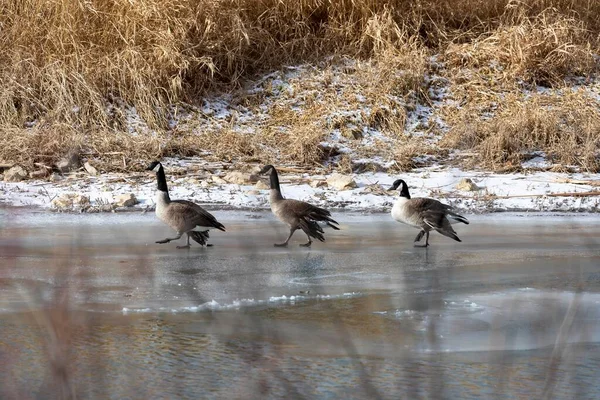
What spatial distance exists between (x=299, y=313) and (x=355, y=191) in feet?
17.6

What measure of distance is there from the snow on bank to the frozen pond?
3.25 feet

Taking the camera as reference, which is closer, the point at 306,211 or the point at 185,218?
the point at 185,218

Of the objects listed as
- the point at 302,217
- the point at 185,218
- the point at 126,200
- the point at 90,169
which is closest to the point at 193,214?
the point at 185,218

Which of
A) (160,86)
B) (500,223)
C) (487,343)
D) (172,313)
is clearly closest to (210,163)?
(160,86)

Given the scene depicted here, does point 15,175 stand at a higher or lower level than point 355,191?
higher

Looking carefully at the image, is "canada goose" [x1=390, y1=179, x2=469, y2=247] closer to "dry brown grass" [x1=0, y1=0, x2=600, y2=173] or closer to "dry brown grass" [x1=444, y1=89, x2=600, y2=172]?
"dry brown grass" [x1=444, y1=89, x2=600, y2=172]

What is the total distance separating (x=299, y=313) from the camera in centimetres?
598

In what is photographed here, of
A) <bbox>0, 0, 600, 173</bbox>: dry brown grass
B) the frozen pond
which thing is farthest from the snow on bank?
the frozen pond

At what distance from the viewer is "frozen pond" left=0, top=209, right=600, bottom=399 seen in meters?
4.44

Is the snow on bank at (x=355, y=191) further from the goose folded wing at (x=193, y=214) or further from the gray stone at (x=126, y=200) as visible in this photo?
the goose folded wing at (x=193, y=214)

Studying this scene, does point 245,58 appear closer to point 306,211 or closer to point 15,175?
point 15,175

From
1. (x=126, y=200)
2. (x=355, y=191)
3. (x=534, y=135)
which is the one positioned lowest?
(x=355, y=191)

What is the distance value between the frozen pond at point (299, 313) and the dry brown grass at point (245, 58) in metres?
3.47

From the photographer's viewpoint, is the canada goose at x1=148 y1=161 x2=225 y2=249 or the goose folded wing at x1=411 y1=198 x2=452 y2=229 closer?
the canada goose at x1=148 y1=161 x2=225 y2=249
